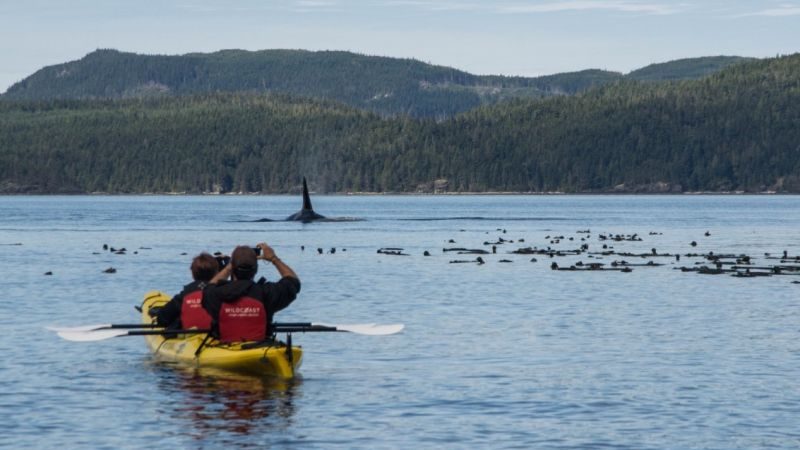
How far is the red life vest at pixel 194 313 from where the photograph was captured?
102ft

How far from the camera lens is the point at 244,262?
27.4 m

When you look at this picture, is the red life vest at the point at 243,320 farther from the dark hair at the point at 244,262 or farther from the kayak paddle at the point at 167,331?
the dark hair at the point at 244,262

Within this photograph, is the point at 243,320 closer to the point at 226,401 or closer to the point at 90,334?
the point at 226,401

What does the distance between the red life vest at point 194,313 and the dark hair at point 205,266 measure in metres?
0.47

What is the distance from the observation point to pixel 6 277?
66000 millimetres

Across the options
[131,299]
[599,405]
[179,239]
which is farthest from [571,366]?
[179,239]

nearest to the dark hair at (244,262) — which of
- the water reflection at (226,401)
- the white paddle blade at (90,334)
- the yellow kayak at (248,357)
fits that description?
the yellow kayak at (248,357)

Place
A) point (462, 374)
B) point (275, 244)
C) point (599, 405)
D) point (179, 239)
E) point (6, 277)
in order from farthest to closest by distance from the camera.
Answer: point (179, 239)
point (275, 244)
point (6, 277)
point (462, 374)
point (599, 405)

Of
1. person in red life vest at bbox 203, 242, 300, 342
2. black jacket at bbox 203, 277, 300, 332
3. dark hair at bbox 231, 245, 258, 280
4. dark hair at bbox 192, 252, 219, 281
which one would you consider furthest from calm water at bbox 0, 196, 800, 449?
dark hair at bbox 231, 245, 258, 280

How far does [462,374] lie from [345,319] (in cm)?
1535

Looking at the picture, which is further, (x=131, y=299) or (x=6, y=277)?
(x=6, y=277)

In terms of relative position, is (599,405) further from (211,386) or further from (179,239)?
(179,239)

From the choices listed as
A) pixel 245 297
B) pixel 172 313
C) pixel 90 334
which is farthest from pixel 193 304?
pixel 245 297

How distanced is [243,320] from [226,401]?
6.21 ft
